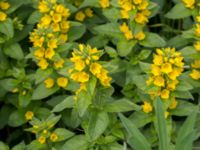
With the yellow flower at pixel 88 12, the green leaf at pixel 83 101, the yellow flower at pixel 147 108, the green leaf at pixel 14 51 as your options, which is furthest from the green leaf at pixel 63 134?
the yellow flower at pixel 88 12

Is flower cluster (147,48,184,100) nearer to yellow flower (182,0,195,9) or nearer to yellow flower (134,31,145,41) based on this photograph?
yellow flower (134,31,145,41)

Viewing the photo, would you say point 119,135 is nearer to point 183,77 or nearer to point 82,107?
point 82,107

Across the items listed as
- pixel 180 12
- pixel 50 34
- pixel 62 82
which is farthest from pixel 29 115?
pixel 180 12

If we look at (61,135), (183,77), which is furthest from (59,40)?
(183,77)

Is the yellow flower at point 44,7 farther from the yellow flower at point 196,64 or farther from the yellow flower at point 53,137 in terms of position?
the yellow flower at point 196,64

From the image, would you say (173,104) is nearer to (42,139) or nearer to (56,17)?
(42,139)

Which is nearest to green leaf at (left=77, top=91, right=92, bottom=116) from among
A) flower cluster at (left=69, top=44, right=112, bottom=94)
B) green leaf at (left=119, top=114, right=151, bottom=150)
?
flower cluster at (left=69, top=44, right=112, bottom=94)

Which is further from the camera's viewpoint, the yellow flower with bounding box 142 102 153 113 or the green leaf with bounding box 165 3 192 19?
the green leaf with bounding box 165 3 192 19
